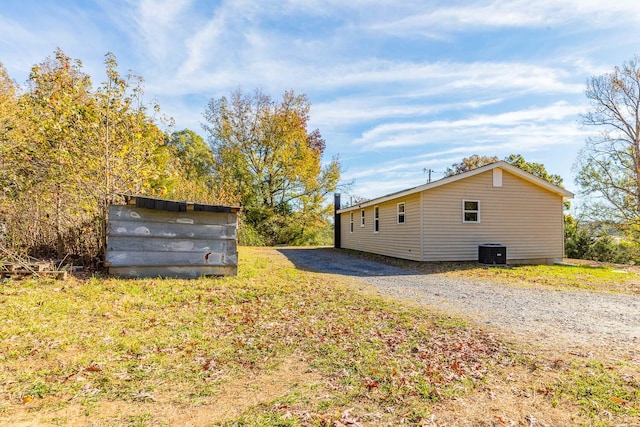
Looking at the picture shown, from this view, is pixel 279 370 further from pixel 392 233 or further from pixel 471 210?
pixel 392 233

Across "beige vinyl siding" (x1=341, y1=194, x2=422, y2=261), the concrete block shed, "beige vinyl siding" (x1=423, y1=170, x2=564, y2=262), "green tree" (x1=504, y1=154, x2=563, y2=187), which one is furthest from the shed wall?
"green tree" (x1=504, y1=154, x2=563, y2=187)

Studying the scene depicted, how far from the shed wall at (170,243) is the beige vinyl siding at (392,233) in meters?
7.04

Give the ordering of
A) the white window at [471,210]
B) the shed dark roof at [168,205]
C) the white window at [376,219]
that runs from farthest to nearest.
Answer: the white window at [376,219] < the white window at [471,210] < the shed dark roof at [168,205]

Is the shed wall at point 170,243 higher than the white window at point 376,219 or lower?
lower

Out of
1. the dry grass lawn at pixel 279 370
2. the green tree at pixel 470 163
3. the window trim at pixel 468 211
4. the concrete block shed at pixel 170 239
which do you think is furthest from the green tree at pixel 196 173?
the green tree at pixel 470 163

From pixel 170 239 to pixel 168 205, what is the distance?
0.75 meters

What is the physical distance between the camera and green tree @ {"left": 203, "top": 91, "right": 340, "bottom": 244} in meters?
23.4

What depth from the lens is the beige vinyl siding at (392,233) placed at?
477 inches

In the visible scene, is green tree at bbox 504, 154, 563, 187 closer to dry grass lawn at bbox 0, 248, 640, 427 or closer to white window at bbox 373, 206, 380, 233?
white window at bbox 373, 206, 380, 233

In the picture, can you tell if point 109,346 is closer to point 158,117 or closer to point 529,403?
point 529,403

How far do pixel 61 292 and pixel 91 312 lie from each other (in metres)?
1.27

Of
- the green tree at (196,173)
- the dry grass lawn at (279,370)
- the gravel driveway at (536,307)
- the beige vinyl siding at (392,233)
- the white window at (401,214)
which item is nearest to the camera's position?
the dry grass lawn at (279,370)

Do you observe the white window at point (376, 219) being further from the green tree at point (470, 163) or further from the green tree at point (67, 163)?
the green tree at point (470, 163)

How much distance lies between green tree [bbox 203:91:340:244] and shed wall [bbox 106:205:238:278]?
52.1 feet
